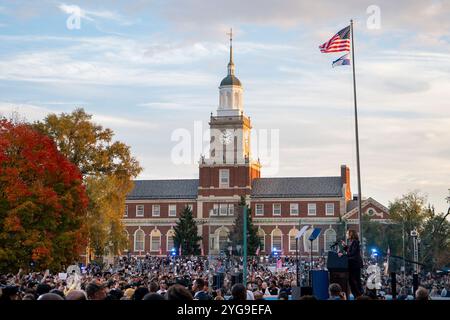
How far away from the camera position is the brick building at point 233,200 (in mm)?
112062

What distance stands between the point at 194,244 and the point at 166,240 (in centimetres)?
933

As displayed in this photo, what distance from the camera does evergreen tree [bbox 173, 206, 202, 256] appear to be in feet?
352

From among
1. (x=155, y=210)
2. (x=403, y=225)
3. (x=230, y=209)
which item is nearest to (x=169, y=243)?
(x=155, y=210)

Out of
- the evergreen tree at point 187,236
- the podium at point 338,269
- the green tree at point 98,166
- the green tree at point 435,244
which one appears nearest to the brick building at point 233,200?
the evergreen tree at point 187,236

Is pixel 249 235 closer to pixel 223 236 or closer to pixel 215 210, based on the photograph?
pixel 223 236

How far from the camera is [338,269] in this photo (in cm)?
1914

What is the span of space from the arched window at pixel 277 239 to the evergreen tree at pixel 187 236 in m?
10.9

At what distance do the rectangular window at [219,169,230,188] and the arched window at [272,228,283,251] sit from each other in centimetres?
971

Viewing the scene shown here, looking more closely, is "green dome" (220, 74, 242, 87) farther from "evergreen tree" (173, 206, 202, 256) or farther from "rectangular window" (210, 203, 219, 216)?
"evergreen tree" (173, 206, 202, 256)

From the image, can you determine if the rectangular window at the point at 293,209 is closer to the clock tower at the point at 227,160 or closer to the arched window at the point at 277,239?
the arched window at the point at 277,239

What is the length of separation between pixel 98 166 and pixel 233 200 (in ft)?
186

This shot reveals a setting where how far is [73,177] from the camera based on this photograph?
164 feet
